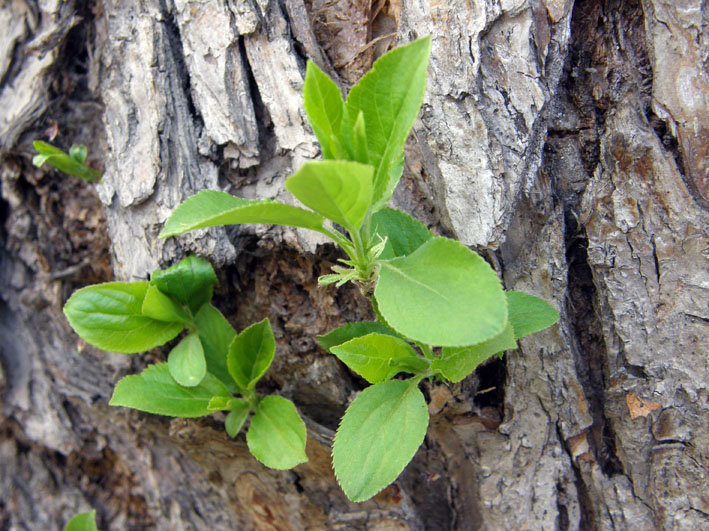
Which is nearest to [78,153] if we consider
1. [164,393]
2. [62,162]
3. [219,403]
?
[62,162]

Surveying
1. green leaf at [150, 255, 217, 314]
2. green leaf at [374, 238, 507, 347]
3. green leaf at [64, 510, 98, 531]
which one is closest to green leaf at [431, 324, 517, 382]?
green leaf at [374, 238, 507, 347]

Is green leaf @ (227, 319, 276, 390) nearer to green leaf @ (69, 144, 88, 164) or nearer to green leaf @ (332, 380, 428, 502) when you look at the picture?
green leaf @ (332, 380, 428, 502)

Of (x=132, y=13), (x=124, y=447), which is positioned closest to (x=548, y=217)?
(x=132, y=13)

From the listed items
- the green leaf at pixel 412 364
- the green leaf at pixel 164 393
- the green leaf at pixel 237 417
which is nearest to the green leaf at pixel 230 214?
the green leaf at pixel 412 364

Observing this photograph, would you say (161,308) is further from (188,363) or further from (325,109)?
(325,109)

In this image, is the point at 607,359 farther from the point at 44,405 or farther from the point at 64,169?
the point at 44,405

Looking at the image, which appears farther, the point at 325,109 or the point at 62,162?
the point at 62,162

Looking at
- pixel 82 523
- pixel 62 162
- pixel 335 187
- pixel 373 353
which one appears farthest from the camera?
pixel 82 523
